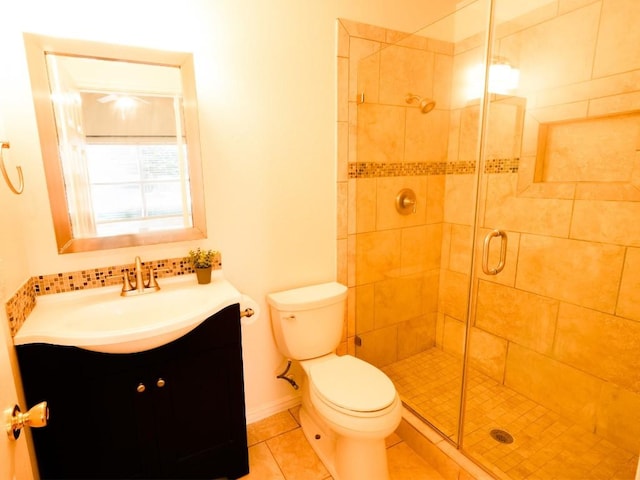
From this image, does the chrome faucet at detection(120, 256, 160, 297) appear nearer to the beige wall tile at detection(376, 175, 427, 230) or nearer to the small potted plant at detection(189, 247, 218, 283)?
the small potted plant at detection(189, 247, 218, 283)

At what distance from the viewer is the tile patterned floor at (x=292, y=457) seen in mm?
1681

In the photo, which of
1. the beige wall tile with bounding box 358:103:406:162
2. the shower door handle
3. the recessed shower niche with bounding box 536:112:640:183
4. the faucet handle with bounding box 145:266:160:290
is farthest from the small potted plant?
the recessed shower niche with bounding box 536:112:640:183

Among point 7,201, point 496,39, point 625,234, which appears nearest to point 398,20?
point 496,39

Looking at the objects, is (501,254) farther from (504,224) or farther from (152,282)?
(152,282)

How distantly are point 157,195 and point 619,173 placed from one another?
6.91 ft

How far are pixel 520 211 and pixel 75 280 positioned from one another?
2240mm

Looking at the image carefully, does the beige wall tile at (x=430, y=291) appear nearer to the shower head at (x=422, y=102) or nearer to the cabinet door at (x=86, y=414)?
the shower head at (x=422, y=102)

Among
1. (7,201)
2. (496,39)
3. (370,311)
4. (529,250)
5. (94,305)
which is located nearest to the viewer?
(7,201)

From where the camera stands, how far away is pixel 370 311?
7.52ft

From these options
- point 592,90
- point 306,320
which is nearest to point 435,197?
point 592,90

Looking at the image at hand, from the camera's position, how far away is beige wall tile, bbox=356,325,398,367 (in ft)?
7.57

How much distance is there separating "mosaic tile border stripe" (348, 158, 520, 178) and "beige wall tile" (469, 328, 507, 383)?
990 mm

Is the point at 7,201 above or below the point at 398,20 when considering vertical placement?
below

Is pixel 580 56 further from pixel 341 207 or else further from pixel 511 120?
pixel 341 207
